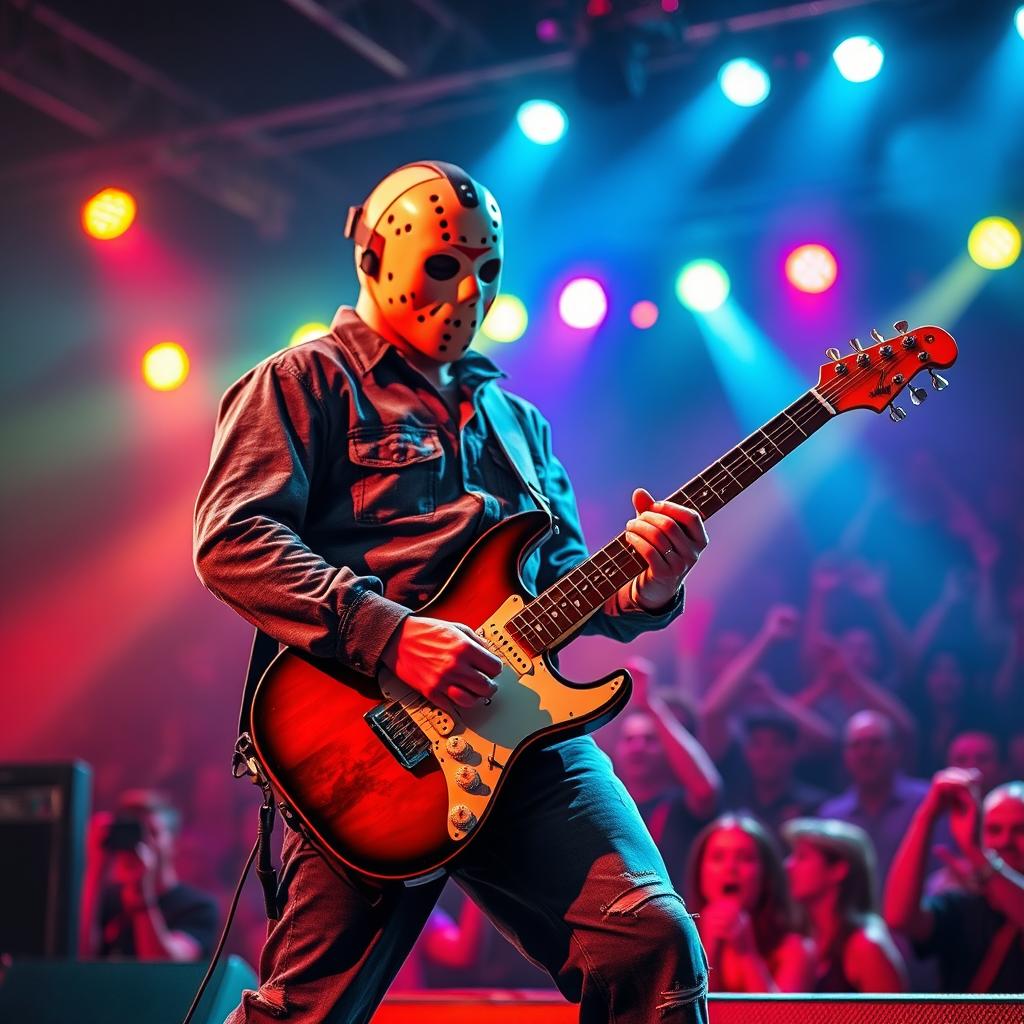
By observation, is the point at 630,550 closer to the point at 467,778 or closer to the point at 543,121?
the point at 467,778

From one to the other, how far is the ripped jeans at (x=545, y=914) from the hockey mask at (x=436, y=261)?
0.87m

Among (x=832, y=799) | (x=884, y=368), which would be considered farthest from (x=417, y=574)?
A: (x=832, y=799)

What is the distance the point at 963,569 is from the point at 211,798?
14.2ft

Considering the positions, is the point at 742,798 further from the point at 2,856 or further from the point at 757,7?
the point at 757,7

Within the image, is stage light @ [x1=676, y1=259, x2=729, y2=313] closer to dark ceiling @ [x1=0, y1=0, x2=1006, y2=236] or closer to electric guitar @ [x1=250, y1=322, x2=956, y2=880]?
dark ceiling @ [x1=0, y1=0, x2=1006, y2=236]

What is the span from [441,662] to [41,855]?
3.04 meters

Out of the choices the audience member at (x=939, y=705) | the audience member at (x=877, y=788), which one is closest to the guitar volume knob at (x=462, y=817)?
the audience member at (x=877, y=788)

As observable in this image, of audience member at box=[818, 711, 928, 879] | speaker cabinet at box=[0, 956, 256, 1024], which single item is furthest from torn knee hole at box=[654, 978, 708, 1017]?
audience member at box=[818, 711, 928, 879]

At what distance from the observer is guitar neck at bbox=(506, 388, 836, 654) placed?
88.2 inches

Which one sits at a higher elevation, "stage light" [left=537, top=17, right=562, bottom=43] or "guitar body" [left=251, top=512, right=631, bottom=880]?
"stage light" [left=537, top=17, right=562, bottom=43]

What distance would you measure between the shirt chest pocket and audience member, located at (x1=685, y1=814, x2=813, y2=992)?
2.82m

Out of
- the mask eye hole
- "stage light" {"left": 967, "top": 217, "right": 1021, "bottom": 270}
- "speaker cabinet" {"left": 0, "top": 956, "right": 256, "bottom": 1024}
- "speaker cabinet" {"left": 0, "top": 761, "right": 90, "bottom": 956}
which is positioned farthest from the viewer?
"stage light" {"left": 967, "top": 217, "right": 1021, "bottom": 270}

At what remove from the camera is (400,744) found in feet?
7.00

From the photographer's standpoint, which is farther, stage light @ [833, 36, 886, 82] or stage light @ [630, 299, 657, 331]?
→ stage light @ [630, 299, 657, 331]
